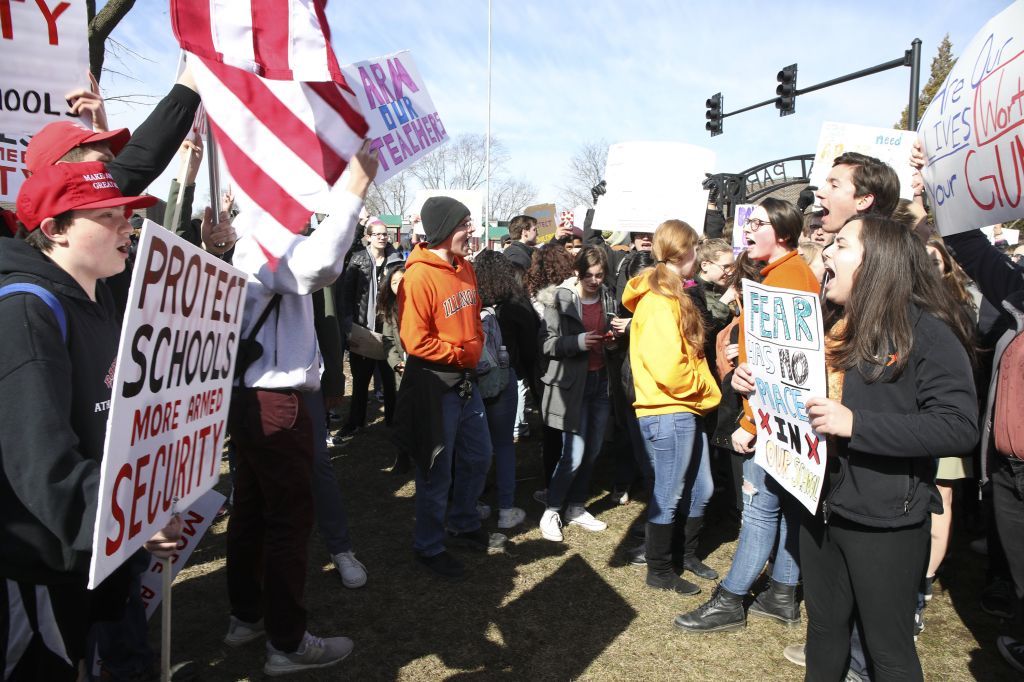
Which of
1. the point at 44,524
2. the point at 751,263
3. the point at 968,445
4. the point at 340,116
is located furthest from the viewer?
the point at 751,263

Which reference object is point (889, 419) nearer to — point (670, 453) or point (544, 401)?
point (670, 453)

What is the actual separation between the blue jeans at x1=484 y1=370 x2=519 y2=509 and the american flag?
2.45 meters

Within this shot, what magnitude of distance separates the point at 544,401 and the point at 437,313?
134 centimetres

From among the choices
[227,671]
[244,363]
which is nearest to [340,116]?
[244,363]

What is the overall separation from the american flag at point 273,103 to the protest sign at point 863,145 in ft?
14.8

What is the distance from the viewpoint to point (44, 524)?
1.66 meters

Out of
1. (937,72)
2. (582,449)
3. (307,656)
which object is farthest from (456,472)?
(937,72)

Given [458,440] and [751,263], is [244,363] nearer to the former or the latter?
[458,440]

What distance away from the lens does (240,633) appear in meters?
3.47

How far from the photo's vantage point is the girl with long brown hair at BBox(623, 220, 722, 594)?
386 centimetres

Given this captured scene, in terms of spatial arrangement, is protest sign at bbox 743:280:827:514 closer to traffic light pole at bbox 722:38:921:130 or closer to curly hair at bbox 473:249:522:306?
curly hair at bbox 473:249:522:306

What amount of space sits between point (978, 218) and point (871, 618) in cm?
176

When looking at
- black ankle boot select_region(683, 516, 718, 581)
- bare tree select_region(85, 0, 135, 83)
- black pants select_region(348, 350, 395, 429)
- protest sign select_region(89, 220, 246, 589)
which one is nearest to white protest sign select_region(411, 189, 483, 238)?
black pants select_region(348, 350, 395, 429)

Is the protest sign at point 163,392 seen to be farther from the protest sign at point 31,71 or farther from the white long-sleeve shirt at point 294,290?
the protest sign at point 31,71
